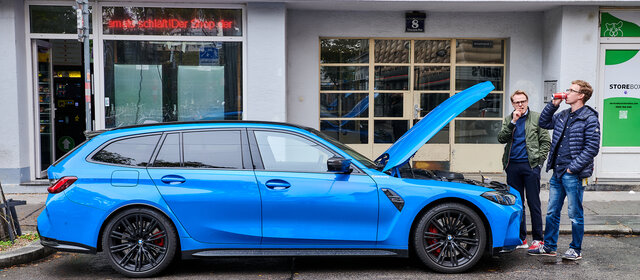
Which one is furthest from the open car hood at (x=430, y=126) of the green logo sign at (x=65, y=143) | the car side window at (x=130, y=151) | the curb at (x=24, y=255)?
the green logo sign at (x=65, y=143)

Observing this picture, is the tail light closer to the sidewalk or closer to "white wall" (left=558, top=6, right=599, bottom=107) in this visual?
the sidewalk

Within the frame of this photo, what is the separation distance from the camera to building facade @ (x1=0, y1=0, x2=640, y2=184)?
33.8ft

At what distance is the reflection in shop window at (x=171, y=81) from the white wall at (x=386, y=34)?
4.06 ft

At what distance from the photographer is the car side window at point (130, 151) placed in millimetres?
5633

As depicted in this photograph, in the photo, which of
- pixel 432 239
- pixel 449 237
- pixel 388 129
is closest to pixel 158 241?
pixel 432 239

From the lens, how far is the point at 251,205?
5473 mm

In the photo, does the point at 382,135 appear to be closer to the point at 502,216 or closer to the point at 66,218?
the point at 502,216

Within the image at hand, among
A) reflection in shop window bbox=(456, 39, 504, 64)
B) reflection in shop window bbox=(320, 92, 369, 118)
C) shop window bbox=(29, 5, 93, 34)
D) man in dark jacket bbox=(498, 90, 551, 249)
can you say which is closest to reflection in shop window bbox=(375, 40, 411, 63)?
reflection in shop window bbox=(320, 92, 369, 118)

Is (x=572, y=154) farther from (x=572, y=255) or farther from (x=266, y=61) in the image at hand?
(x=266, y=61)

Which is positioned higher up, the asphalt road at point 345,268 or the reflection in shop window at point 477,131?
the reflection in shop window at point 477,131

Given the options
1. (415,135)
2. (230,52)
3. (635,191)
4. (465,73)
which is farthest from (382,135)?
(415,135)

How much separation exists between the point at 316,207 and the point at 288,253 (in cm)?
53

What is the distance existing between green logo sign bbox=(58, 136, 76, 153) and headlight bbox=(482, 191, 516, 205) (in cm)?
886

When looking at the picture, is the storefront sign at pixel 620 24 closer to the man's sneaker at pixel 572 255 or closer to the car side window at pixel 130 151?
the man's sneaker at pixel 572 255
